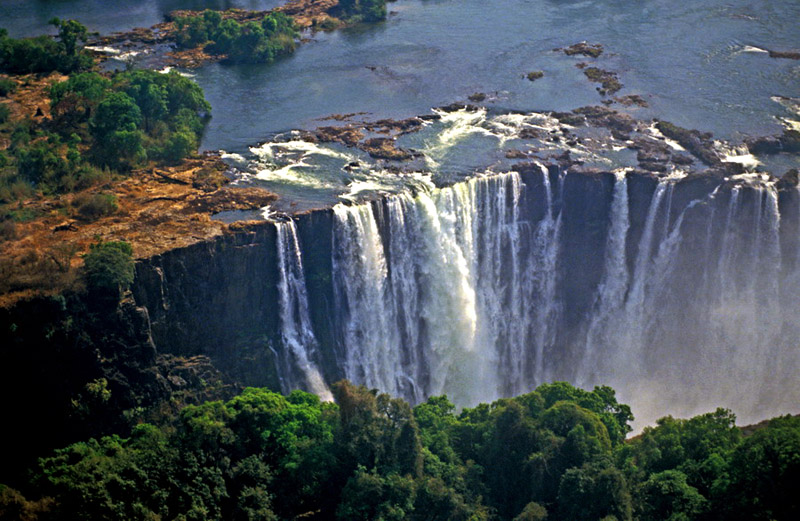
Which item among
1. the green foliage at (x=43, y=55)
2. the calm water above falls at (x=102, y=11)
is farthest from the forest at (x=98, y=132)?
the calm water above falls at (x=102, y=11)

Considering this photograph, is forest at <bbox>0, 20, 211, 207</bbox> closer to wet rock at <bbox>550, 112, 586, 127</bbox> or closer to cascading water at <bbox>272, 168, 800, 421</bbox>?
cascading water at <bbox>272, 168, 800, 421</bbox>

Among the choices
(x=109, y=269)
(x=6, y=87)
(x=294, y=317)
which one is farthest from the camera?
(x=6, y=87)

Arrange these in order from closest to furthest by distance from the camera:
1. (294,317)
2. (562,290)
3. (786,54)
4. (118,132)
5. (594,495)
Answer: (594,495)
(294,317)
(562,290)
(118,132)
(786,54)

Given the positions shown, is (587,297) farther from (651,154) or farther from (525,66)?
(525,66)

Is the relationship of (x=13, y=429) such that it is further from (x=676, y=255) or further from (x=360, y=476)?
(x=676, y=255)

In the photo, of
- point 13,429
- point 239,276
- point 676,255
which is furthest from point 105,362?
point 676,255

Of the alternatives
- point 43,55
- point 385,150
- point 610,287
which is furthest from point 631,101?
point 43,55

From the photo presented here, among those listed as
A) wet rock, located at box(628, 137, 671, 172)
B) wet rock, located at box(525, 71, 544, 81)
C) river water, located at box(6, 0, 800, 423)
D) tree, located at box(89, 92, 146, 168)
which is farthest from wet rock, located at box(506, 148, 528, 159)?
tree, located at box(89, 92, 146, 168)
